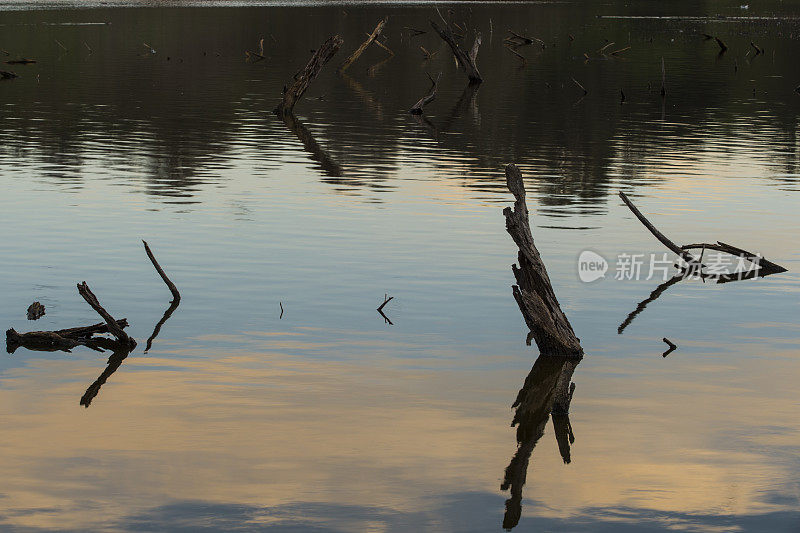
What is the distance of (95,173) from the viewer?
33000 millimetres

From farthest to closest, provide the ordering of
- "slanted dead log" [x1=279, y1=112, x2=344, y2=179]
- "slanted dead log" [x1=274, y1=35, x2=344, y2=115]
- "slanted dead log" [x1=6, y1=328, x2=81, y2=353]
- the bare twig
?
1. "slanted dead log" [x1=274, y1=35, x2=344, y2=115]
2. "slanted dead log" [x1=279, y1=112, x2=344, y2=179]
3. the bare twig
4. "slanted dead log" [x1=6, y1=328, x2=81, y2=353]

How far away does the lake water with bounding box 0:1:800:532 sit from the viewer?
11719 millimetres

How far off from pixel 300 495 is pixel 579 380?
15.9ft

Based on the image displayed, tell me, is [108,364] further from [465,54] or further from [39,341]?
[465,54]

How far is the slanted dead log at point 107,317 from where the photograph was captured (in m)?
15.6

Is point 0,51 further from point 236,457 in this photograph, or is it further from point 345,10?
point 236,457

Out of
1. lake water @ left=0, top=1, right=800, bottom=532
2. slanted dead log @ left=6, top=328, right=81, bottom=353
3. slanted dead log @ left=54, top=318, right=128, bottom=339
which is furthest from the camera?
slanted dead log @ left=54, top=318, right=128, bottom=339

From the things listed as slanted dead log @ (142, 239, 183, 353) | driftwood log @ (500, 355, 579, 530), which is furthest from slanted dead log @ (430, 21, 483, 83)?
driftwood log @ (500, 355, 579, 530)

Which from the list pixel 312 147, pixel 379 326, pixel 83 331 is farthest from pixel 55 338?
pixel 312 147

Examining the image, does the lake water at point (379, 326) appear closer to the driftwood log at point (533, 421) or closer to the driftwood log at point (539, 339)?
the driftwood log at point (533, 421)

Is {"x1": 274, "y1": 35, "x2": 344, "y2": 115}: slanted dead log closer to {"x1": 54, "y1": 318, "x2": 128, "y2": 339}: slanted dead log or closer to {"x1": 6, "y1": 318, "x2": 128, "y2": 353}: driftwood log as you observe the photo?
{"x1": 54, "y1": 318, "x2": 128, "y2": 339}: slanted dead log

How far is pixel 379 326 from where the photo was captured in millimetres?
17641

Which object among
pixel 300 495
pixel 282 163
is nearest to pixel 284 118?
pixel 282 163

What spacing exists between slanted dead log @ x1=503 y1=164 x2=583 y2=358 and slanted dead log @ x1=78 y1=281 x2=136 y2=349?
4.87 meters
